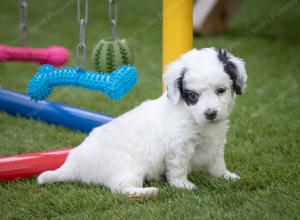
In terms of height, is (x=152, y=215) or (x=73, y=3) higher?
(x=73, y=3)

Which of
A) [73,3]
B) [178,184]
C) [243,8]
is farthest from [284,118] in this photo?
[73,3]

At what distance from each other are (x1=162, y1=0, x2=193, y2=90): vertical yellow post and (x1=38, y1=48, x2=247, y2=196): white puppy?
780 millimetres

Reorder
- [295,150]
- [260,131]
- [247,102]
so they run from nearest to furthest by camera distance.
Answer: [295,150]
[260,131]
[247,102]

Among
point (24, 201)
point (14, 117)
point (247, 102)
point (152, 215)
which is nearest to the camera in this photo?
point (152, 215)

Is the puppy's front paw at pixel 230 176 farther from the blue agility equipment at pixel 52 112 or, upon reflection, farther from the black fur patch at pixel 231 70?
the blue agility equipment at pixel 52 112

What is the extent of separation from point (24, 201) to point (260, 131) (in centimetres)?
212

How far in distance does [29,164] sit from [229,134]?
1.71 metres

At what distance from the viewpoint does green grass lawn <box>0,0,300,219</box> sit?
3.14 meters

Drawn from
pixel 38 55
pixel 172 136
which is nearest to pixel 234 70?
pixel 172 136

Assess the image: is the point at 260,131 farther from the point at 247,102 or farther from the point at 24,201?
the point at 24,201

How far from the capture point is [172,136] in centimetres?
339

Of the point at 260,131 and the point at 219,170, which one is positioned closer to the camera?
the point at 219,170

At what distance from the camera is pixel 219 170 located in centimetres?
366

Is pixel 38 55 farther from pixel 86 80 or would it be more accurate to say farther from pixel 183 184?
pixel 183 184
